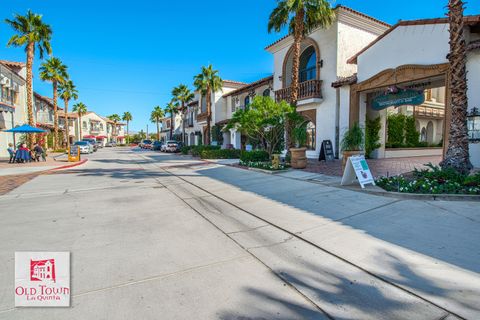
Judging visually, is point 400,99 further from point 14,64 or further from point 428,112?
point 14,64

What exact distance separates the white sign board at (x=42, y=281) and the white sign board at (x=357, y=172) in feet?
23.3

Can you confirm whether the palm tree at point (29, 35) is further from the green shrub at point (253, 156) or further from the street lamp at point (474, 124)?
the street lamp at point (474, 124)

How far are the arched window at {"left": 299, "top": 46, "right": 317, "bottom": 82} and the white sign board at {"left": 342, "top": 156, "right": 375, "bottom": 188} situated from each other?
12.1 meters

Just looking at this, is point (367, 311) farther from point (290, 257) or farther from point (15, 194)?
point (15, 194)

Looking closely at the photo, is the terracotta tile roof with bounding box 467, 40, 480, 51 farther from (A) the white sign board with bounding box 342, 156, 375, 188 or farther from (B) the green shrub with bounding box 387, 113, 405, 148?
(B) the green shrub with bounding box 387, 113, 405, 148

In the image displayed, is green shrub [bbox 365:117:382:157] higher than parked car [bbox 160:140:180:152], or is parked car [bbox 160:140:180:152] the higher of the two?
green shrub [bbox 365:117:382:157]

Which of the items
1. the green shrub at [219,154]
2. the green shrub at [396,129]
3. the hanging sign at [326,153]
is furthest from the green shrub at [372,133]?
the green shrub at [219,154]

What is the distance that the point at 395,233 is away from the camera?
4344 mm

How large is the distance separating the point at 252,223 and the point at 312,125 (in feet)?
49.2

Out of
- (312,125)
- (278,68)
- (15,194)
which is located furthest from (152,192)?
(278,68)

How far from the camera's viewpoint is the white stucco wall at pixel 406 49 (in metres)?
10.8

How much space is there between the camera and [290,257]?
3.64 m

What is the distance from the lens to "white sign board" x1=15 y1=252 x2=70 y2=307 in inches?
104

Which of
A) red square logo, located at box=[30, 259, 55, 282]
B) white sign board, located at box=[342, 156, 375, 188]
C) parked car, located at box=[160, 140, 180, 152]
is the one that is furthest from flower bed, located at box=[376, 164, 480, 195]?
parked car, located at box=[160, 140, 180, 152]
